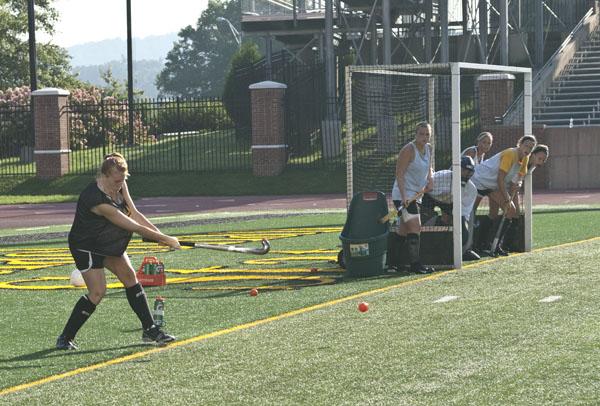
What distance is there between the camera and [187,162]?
4409cm

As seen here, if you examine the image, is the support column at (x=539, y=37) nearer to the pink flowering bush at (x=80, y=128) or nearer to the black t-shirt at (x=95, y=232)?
the pink flowering bush at (x=80, y=128)

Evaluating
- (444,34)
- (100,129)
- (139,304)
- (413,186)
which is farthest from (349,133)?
(100,129)

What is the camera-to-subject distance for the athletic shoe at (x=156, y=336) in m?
10.6

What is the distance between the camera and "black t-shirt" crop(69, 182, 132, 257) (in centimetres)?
1059

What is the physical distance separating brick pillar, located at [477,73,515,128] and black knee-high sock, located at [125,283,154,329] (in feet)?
90.8

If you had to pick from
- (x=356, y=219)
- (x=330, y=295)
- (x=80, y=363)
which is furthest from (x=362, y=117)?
(x=80, y=363)

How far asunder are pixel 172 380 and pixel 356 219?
700 cm

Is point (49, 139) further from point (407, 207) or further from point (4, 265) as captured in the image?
point (407, 207)

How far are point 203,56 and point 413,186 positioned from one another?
132m

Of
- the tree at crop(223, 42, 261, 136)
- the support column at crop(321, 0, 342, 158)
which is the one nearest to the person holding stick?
the support column at crop(321, 0, 342, 158)

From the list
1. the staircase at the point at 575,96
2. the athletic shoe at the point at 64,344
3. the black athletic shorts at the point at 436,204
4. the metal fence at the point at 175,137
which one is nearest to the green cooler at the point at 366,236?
the black athletic shorts at the point at 436,204

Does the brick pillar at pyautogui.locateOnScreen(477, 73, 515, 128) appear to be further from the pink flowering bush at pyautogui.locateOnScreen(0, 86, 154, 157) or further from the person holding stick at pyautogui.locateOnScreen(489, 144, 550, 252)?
the person holding stick at pyautogui.locateOnScreen(489, 144, 550, 252)

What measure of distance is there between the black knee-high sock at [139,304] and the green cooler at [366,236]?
490 centimetres

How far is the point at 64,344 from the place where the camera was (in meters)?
10.6
